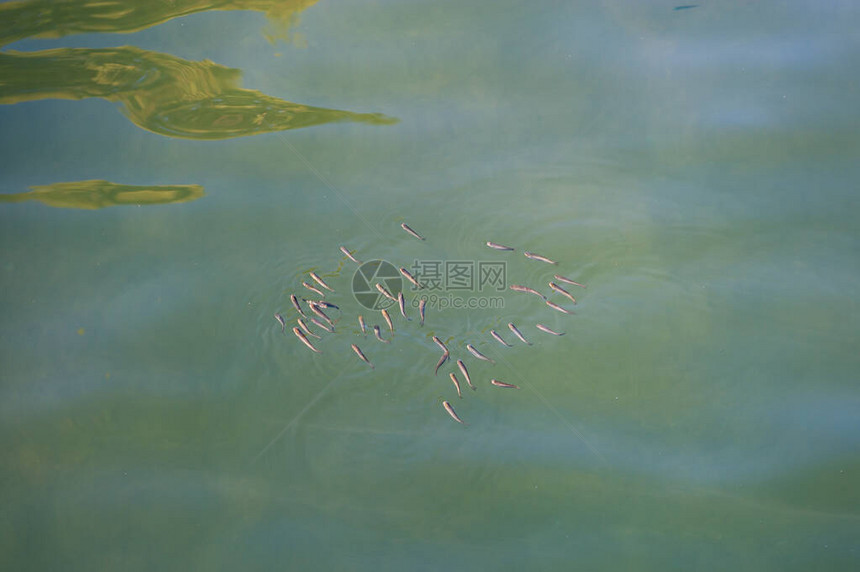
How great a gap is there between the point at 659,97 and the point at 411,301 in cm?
186

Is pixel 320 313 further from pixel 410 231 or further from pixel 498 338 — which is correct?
pixel 498 338

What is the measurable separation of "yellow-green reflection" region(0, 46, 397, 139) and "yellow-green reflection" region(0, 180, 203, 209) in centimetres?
36

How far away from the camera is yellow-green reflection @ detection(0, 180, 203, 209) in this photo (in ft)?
11.0

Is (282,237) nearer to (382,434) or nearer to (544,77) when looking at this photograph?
(382,434)

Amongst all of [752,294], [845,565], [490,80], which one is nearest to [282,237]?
[490,80]

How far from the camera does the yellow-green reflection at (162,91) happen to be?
11.2 ft

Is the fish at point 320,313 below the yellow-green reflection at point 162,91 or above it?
below

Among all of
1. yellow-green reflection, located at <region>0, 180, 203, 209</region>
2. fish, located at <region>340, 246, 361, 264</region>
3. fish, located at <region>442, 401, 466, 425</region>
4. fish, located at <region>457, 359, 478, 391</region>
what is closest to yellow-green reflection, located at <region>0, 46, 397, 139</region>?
yellow-green reflection, located at <region>0, 180, 203, 209</region>

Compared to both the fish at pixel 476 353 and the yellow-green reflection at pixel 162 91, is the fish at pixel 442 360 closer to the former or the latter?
the fish at pixel 476 353

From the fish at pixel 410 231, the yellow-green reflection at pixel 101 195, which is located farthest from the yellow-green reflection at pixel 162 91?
the fish at pixel 410 231

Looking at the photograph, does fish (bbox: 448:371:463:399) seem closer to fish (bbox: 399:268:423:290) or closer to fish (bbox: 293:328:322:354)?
fish (bbox: 399:268:423:290)

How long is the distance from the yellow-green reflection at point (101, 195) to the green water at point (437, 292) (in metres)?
0.02

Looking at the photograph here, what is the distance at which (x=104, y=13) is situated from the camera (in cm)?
366

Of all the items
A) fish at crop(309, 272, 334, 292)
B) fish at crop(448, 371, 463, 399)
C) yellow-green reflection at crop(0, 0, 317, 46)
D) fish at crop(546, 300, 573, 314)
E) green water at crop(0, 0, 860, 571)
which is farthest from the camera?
yellow-green reflection at crop(0, 0, 317, 46)
